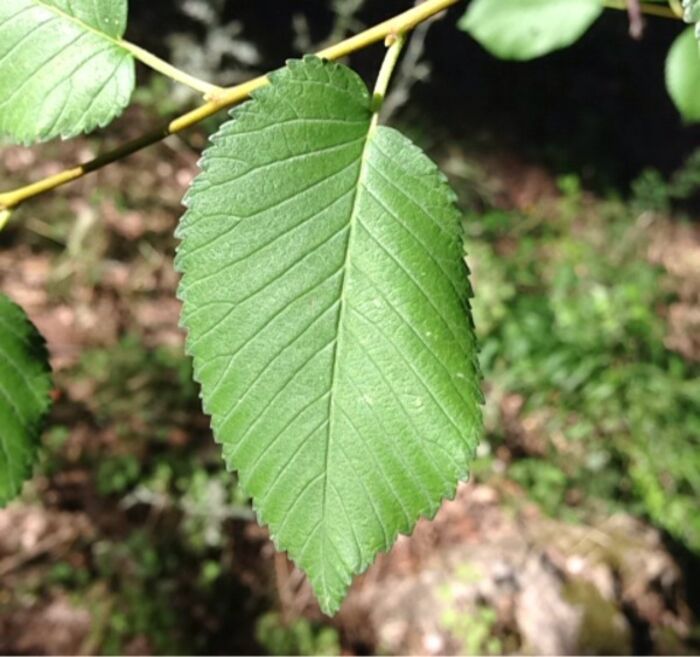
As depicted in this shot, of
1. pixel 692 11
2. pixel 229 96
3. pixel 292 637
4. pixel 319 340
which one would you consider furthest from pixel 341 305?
pixel 292 637

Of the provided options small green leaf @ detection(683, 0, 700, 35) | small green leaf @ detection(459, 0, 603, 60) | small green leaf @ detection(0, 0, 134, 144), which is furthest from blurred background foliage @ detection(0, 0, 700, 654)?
small green leaf @ detection(683, 0, 700, 35)

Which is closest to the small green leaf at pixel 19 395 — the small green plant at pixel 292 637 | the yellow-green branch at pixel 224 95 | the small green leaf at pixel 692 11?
the yellow-green branch at pixel 224 95

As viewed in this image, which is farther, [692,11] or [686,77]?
[686,77]

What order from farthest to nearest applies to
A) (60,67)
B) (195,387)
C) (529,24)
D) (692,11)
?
(195,387) < (529,24) < (60,67) < (692,11)

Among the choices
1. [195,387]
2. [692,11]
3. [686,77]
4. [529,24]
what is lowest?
[195,387]

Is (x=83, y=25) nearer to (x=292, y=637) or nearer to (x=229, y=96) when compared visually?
(x=229, y=96)
